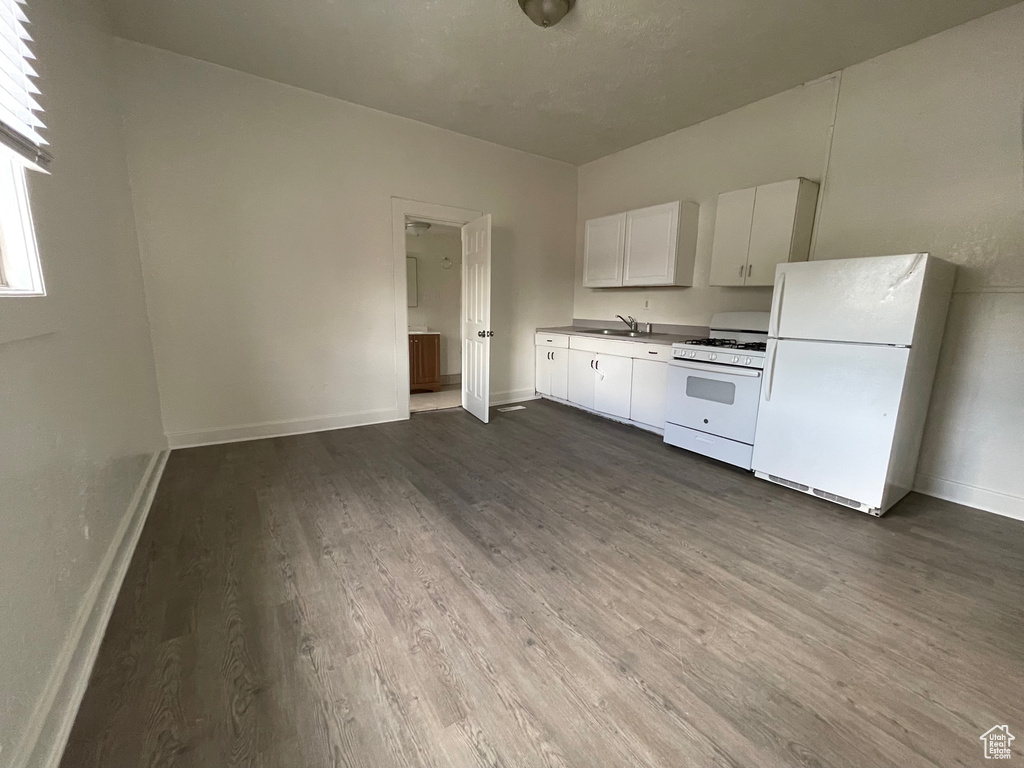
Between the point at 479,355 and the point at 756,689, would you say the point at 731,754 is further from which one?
the point at 479,355

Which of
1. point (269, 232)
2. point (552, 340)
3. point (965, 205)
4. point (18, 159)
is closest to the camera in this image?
point (18, 159)

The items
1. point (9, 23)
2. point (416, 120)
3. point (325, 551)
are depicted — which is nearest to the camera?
point (9, 23)

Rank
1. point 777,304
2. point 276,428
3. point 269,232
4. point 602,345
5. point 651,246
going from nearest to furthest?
1. point 777,304
2. point 269,232
3. point 276,428
4. point 651,246
5. point 602,345

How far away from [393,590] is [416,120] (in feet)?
13.1

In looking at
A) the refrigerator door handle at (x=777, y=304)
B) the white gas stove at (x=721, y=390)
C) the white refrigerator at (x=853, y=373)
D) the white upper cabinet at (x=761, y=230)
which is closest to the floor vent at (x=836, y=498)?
the white refrigerator at (x=853, y=373)

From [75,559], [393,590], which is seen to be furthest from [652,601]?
[75,559]

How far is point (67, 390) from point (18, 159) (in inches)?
29.4

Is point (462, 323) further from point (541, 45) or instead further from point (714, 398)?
point (714, 398)

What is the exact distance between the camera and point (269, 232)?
3.30 metres

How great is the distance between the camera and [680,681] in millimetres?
1315

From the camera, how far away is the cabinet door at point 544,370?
4930 mm

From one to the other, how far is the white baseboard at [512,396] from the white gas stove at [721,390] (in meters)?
2.06

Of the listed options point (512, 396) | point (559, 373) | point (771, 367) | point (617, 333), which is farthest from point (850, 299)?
point (512, 396)

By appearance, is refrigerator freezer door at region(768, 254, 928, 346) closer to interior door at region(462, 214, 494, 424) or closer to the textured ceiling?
the textured ceiling
